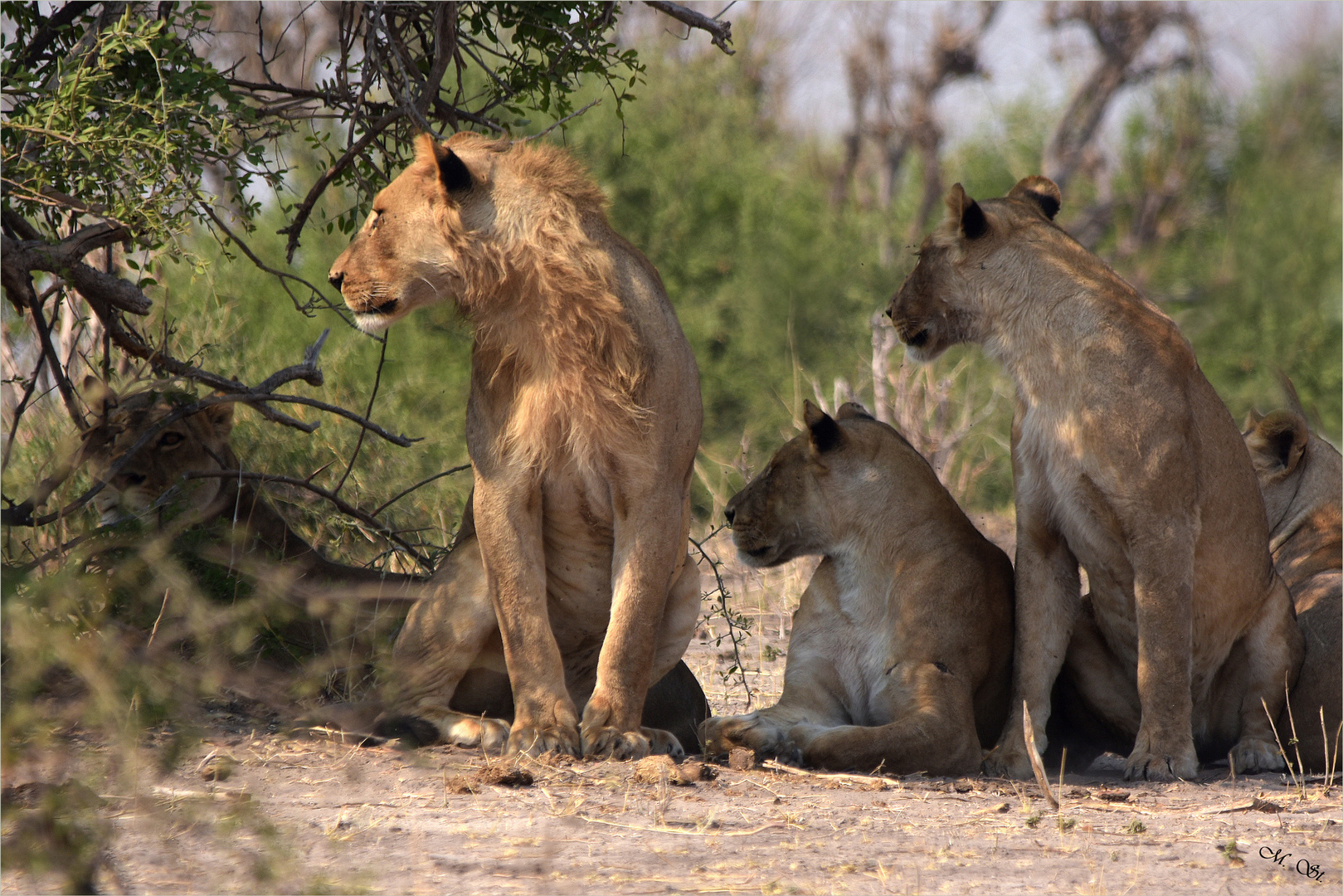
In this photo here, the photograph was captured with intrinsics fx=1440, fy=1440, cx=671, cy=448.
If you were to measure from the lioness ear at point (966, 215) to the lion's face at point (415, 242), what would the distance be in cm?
162

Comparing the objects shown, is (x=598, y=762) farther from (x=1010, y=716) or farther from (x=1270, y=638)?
(x=1270, y=638)

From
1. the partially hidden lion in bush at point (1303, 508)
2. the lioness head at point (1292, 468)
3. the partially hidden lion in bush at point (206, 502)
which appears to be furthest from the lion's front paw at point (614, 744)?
the lioness head at point (1292, 468)

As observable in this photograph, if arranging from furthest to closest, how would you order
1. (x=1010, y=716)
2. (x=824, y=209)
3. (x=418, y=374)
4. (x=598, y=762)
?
(x=824, y=209), (x=418, y=374), (x=1010, y=716), (x=598, y=762)

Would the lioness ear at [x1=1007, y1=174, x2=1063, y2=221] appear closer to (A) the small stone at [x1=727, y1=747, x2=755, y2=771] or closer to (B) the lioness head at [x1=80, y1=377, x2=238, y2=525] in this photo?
(A) the small stone at [x1=727, y1=747, x2=755, y2=771]

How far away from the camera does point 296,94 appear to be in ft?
18.0

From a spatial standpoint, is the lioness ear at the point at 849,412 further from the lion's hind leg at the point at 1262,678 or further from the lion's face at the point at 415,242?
the lion's face at the point at 415,242

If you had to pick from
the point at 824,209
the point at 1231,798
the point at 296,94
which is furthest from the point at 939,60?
the point at 1231,798

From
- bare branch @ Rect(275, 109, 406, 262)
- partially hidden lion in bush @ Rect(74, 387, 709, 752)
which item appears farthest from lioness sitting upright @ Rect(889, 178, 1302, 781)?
bare branch @ Rect(275, 109, 406, 262)

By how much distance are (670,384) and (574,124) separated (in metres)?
8.57

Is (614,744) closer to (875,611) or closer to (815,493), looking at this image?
(875,611)

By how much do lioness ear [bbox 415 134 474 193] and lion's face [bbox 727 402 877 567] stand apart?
1.45 metres

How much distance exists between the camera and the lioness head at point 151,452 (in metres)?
5.20

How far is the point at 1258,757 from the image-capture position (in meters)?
4.76

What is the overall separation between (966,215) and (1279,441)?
1.82 m
